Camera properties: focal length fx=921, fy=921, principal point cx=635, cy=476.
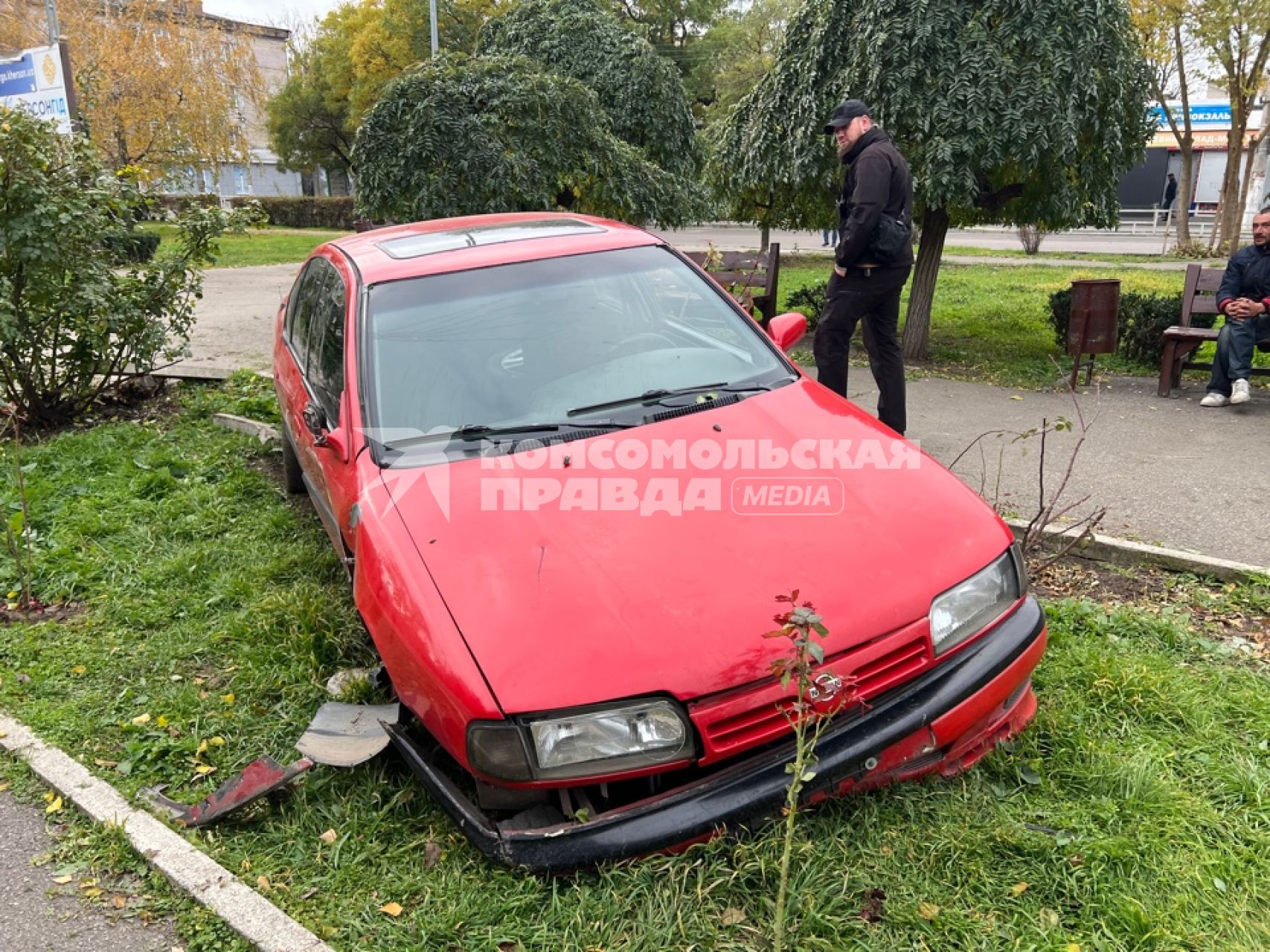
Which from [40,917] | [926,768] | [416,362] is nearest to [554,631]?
[926,768]

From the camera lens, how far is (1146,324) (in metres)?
8.42

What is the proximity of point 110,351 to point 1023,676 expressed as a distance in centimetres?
682

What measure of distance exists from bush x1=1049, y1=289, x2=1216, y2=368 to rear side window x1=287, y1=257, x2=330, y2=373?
6.47 m

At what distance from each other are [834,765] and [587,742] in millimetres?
639

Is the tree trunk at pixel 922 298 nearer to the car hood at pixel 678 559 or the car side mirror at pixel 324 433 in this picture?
the car hood at pixel 678 559

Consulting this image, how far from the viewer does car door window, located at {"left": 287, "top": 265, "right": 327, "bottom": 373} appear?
439cm

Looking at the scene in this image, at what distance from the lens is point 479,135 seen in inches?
351

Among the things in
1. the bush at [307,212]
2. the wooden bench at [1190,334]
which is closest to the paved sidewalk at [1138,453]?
the wooden bench at [1190,334]

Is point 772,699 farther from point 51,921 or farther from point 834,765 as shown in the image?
point 51,921

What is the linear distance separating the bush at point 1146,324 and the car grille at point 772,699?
6.81 m

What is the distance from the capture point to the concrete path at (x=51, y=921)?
94.1 inches

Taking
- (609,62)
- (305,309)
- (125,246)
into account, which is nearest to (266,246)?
(609,62)

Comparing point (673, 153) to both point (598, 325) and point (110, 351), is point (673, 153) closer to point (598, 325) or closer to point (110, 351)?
point (110, 351)

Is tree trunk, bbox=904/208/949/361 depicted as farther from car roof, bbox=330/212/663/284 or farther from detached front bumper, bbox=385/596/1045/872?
detached front bumper, bbox=385/596/1045/872
